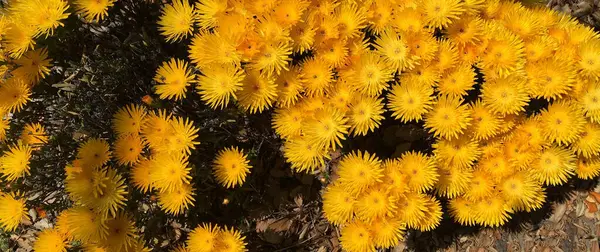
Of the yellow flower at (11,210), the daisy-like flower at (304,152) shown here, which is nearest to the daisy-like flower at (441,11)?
the daisy-like flower at (304,152)

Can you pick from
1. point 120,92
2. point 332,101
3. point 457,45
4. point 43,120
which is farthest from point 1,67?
point 457,45

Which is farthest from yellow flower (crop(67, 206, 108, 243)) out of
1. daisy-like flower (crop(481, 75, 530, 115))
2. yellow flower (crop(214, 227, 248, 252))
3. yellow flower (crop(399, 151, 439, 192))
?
daisy-like flower (crop(481, 75, 530, 115))

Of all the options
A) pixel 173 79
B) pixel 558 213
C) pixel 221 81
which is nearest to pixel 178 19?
pixel 173 79

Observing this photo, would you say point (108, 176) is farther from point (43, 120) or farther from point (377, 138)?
point (377, 138)

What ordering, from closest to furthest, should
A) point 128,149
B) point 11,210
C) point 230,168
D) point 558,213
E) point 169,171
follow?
point 169,171
point 128,149
point 230,168
point 11,210
point 558,213

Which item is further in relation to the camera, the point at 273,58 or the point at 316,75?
the point at 316,75

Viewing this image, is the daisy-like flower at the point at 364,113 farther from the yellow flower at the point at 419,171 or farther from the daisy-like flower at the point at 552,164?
the daisy-like flower at the point at 552,164

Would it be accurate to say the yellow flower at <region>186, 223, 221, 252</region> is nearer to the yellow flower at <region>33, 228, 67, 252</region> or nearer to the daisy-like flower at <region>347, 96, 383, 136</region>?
the yellow flower at <region>33, 228, 67, 252</region>

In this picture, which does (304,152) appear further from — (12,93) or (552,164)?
(12,93)
